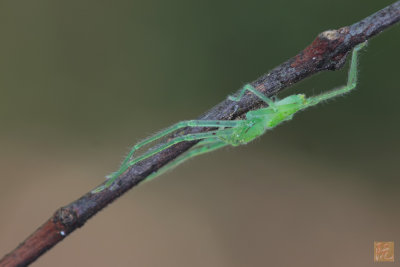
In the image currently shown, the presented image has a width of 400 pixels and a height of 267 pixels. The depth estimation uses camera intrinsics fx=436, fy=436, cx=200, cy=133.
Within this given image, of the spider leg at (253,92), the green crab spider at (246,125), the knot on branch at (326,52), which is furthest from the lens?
the green crab spider at (246,125)

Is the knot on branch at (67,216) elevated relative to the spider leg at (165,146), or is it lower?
lower

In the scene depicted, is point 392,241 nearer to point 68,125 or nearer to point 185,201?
point 185,201

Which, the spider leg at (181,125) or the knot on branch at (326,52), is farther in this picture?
the spider leg at (181,125)

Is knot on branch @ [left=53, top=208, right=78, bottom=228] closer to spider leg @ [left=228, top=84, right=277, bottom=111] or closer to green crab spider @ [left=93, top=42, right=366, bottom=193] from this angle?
green crab spider @ [left=93, top=42, right=366, bottom=193]

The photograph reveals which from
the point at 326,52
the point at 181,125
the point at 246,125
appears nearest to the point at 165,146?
the point at 181,125

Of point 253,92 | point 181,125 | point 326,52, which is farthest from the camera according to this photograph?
point 181,125

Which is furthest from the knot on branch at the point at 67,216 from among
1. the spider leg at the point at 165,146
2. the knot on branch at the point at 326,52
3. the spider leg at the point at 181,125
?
the knot on branch at the point at 326,52

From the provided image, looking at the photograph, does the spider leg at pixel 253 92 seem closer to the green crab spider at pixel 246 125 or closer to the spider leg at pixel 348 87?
the green crab spider at pixel 246 125

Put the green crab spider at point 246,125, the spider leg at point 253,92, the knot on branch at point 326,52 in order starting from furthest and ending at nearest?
the green crab spider at point 246,125 → the spider leg at point 253,92 → the knot on branch at point 326,52

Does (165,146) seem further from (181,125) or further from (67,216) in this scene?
(67,216)

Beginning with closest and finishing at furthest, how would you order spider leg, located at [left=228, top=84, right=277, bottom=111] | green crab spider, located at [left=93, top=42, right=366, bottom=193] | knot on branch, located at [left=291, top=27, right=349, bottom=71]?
knot on branch, located at [left=291, top=27, right=349, bottom=71], spider leg, located at [left=228, top=84, right=277, bottom=111], green crab spider, located at [left=93, top=42, right=366, bottom=193]

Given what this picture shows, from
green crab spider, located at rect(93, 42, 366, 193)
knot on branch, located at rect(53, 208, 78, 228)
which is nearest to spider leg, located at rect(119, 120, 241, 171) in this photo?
green crab spider, located at rect(93, 42, 366, 193)
